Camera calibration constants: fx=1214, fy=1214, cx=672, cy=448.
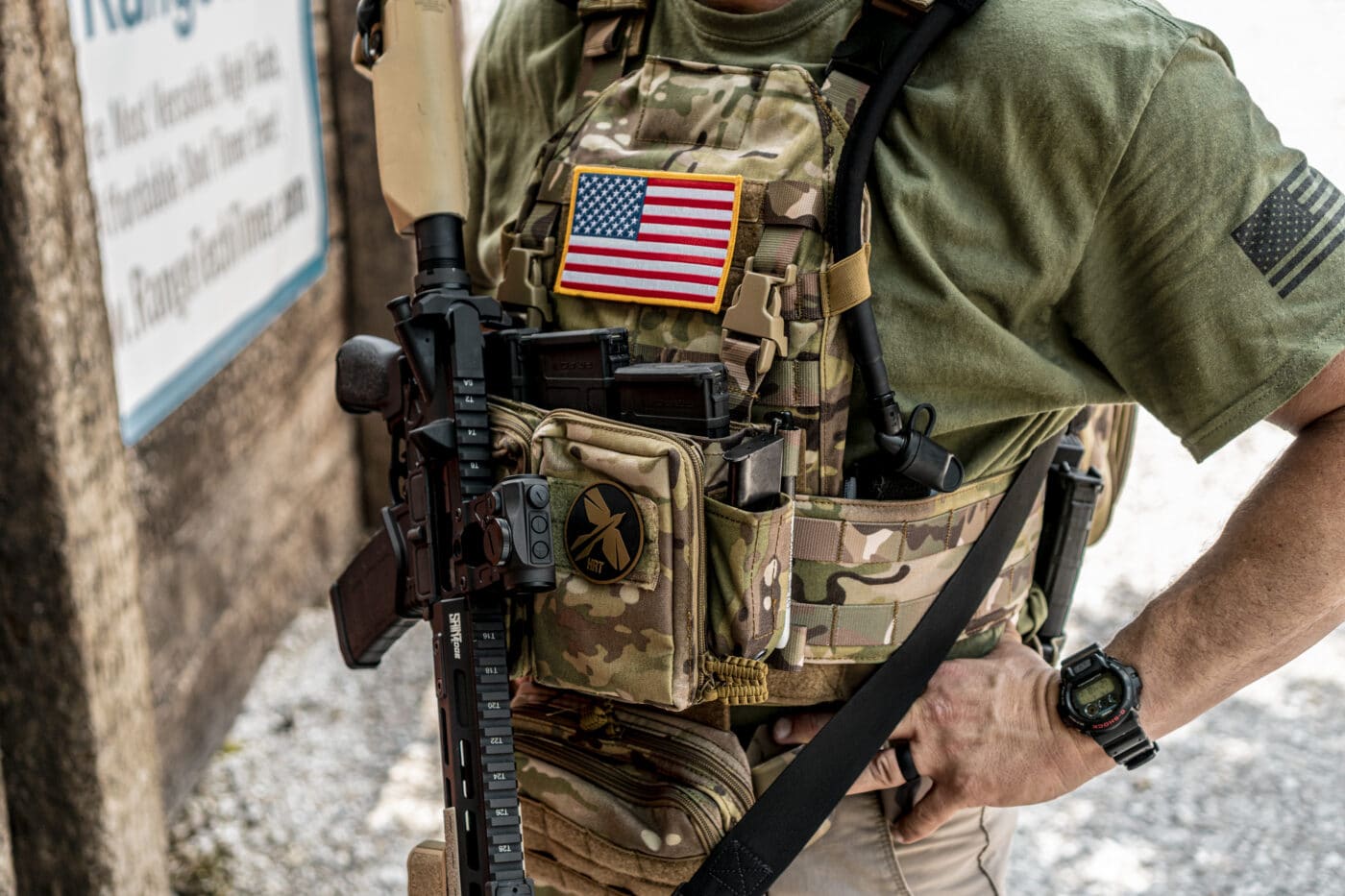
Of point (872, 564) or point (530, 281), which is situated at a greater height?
point (530, 281)

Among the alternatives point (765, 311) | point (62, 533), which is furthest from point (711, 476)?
point (62, 533)

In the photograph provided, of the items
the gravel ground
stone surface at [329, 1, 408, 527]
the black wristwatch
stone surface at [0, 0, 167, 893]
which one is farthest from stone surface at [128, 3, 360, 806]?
the black wristwatch

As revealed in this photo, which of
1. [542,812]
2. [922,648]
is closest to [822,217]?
[922,648]

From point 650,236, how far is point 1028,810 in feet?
8.56

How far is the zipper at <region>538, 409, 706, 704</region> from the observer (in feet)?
4.14

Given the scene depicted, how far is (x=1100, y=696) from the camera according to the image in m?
1.40

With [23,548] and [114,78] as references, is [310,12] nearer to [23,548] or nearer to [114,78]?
[114,78]

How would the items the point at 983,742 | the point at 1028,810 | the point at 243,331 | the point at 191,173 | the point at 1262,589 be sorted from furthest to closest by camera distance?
the point at 1028,810 < the point at 243,331 < the point at 191,173 < the point at 983,742 < the point at 1262,589

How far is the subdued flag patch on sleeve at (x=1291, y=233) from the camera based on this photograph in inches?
49.3

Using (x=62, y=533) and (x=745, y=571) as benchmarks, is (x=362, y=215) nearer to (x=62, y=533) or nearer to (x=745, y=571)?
(x=62, y=533)

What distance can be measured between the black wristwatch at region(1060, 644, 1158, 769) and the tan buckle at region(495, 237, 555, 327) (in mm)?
760

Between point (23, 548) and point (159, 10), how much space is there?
139 centimetres

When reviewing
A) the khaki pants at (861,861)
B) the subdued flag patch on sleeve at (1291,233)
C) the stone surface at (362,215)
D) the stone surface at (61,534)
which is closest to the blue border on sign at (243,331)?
the stone surface at (362,215)

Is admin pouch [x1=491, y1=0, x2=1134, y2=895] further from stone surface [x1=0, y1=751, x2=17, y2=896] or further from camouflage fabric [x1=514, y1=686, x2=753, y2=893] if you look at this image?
stone surface [x1=0, y1=751, x2=17, y2=896]
